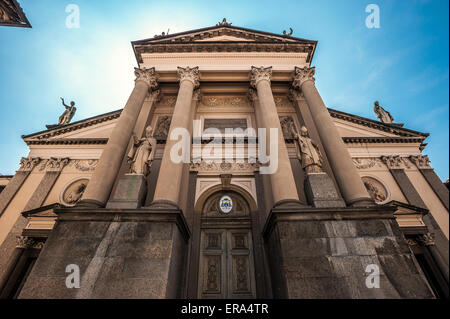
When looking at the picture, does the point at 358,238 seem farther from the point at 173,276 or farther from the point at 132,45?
the point at 132,45

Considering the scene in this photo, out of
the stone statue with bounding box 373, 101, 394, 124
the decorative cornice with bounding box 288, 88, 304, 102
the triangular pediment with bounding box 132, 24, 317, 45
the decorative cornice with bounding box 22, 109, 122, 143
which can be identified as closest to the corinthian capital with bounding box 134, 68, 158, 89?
the triangular pediment with bounding box 132, 24, 317, 45

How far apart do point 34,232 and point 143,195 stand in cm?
724

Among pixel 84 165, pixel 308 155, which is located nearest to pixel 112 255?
pixel 308 155

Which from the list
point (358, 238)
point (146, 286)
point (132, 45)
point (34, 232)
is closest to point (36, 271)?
point (146, 286)

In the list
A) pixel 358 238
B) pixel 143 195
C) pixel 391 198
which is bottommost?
pixel 358 238

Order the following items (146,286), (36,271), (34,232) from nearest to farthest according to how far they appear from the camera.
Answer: (146,286)
(36,271)
(34,232)

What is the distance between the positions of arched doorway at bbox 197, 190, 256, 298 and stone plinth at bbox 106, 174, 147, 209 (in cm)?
280

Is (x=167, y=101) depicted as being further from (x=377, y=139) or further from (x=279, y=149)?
(x=377, y=139)

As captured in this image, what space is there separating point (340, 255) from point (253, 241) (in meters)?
3.26

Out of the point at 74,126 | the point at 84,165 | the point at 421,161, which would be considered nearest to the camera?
the point at 421,161

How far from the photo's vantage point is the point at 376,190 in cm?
1094
